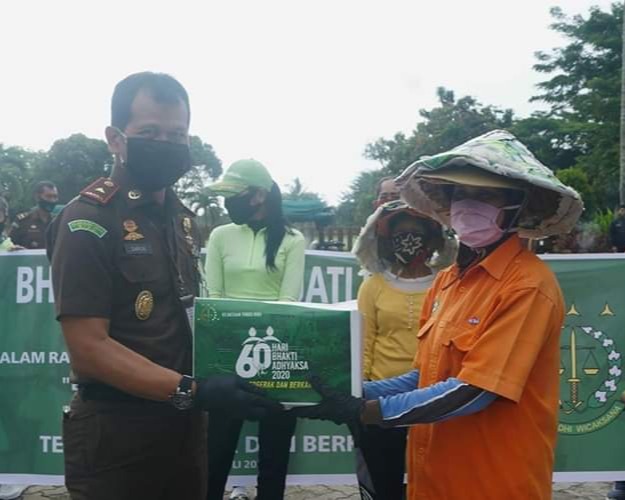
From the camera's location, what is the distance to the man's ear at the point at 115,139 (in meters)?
2.23

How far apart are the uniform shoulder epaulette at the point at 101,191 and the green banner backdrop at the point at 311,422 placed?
2.42m

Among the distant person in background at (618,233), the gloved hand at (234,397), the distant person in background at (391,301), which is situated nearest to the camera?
the gloved hand at (234,397)

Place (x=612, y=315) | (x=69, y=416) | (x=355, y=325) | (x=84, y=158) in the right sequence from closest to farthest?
(x=355, y=325), (x=69, y=416), (x=612, y=315), (x=84, y=158)

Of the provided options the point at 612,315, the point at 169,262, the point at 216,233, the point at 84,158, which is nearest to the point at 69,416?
the point at 169,262

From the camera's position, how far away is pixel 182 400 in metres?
2.03

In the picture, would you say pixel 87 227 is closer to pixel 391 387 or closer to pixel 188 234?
pixel 188 234

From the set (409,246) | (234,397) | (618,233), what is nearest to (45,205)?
(409,246)

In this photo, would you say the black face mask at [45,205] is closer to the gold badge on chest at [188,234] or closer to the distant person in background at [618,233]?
the gold badge on chest at [188,234]

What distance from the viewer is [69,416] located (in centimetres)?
217

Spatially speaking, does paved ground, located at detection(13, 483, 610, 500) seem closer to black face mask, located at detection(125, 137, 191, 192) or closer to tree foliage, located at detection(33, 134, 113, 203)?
black face mask, located at detection(125, 137, 191, 192)

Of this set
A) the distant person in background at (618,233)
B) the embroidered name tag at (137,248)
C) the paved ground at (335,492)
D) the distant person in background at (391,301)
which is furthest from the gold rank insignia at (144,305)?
the distant person in background at (618,233)

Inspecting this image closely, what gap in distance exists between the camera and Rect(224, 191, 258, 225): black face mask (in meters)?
3.97

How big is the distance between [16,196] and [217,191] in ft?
107

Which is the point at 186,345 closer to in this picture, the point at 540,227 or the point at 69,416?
the point at 69,416
